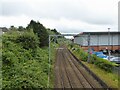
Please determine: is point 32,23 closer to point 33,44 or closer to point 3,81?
point 33,44

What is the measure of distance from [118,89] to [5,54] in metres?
7.20

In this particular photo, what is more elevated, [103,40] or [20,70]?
[20,70]

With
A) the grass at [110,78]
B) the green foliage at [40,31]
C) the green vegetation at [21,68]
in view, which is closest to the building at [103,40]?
the green foliage at [40,31]

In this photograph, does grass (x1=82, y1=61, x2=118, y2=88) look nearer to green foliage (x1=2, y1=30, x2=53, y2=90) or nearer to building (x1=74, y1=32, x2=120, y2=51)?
green foliage (x1=2, y1=30, x2=53, y2=90)

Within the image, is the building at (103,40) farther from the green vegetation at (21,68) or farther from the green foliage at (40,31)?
the green vegetation at (21,68)

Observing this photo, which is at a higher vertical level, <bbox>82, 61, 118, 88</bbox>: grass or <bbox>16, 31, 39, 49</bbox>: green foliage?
<bbox>16, 31, 39, 49</bbox>: green foliage

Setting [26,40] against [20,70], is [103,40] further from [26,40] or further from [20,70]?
[20,70]

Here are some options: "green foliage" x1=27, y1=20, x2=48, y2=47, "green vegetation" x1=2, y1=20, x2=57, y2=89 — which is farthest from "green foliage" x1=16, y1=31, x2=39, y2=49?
"green foliage" x1=27, y1=20, x2=48, y2=47

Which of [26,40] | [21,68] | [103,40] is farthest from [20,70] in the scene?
[103,40]

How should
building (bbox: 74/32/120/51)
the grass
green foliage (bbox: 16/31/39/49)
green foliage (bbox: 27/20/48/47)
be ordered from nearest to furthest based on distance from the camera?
1. the grass
2. green foliage (bbox: 16/31/39/49)
3. green foliage (bbox: 27/20/48/47)
4. building (bbox: 74/32/120/51)

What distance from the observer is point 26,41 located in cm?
2114

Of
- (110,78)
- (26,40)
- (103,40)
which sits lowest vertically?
(110,78)

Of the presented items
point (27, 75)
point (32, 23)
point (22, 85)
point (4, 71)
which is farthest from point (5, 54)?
point (32, 23)

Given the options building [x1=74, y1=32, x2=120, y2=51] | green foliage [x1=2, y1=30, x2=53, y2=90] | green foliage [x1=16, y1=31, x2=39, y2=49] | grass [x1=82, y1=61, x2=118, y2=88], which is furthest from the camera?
building [x1=74, y1=32, x2=120, y2=51]
